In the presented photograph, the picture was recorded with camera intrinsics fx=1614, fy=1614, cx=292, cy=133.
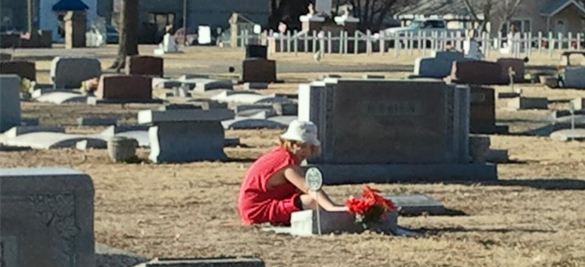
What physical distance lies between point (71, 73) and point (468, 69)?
9496 millimetres

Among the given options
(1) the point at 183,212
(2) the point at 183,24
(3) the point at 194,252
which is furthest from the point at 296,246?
(2) the point at 183,24

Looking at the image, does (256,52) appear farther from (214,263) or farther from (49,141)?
(214,263)

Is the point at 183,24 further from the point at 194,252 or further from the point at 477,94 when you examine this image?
the point at 194,252

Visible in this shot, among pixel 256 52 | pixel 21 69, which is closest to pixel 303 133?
pixel 21 69

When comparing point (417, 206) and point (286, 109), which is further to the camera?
point (286, 109)

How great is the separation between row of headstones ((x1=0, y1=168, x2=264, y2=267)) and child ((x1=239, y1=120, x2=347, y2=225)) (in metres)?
4.54

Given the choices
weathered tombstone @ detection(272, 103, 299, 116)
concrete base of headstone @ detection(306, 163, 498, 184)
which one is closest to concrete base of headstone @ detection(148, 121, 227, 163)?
concrete base of headstone @ detection(306, 163, 498, 184)

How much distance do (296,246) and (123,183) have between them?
532cm

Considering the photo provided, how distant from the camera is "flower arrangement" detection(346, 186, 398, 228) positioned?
1276 centimetres

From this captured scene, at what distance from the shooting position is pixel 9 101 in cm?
2409

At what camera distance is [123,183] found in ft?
56.6

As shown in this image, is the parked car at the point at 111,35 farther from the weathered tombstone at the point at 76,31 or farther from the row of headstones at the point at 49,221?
the row of headstones at the point at 49,221

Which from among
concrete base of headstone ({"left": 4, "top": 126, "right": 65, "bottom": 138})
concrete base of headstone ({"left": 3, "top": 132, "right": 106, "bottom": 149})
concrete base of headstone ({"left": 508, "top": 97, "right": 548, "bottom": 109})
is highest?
concrete base of headstone ({"left": 508, "top": 97, "right": 548, "bottom": 109})

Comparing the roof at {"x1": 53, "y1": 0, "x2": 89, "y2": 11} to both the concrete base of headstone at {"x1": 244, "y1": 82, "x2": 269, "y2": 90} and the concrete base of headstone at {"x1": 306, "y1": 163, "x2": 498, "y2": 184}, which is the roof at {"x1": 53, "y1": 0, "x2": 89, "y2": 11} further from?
the concrete base of headstone at {"x1": 306, "y1": 163, "x2": 498, "y2": 184}
